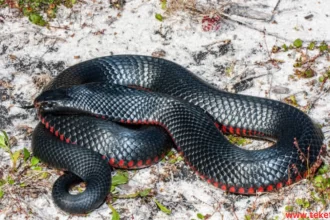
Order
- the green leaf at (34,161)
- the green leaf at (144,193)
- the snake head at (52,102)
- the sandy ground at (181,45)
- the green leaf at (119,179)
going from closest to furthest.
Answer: the green leaf at (144,193) → the green leaf at (119,179) → the green leaf at (34,161) → the snake head at (52,102) → the sandy ground at (181,45)

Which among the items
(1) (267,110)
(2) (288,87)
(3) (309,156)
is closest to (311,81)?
(2) (288,87)

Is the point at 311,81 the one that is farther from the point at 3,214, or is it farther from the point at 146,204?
the point at 3,214

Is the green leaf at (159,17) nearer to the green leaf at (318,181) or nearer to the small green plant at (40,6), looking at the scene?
the small green plant at (40,6)

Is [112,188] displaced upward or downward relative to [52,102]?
downward

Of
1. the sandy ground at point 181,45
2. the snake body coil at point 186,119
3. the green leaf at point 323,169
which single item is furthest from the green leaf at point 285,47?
the green leaf at point 323,169

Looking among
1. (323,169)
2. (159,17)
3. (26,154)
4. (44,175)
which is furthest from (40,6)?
(323,169)

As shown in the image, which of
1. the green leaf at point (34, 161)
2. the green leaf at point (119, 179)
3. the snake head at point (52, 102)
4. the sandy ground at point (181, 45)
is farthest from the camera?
the sandy ground at point (181, 45)

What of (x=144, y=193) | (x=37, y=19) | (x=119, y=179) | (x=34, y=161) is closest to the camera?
(x=144, y=193)

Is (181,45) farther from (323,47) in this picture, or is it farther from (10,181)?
(10,181)
